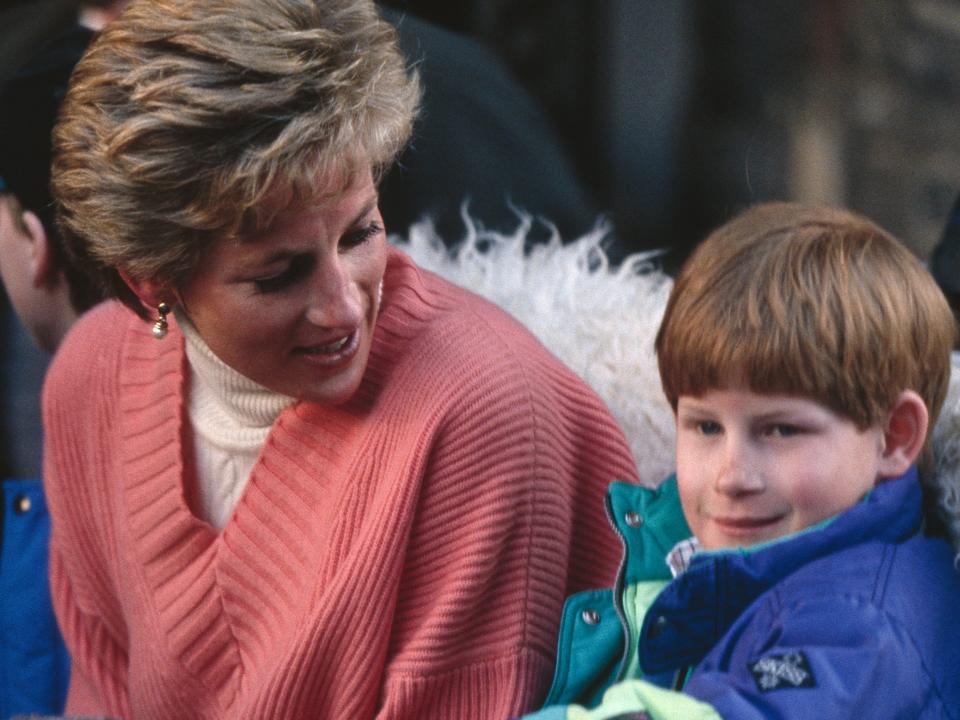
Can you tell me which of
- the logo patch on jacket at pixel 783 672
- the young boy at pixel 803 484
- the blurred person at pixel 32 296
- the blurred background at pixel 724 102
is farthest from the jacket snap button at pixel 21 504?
the blurred background at pixel 724 102

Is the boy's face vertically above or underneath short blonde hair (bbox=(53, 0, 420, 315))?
underneath

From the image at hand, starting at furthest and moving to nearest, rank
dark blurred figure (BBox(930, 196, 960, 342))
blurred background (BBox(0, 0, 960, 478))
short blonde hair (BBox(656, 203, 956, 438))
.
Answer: blurred background (BBox(0, 0, 960, 478)) < dark blurred figure (BBox(930, 196, 960, 342)) < short blonde hair (BBox(656, 203, 956, 438))

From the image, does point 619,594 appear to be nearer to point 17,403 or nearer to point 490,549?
point 490,549

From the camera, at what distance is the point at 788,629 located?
169 cm

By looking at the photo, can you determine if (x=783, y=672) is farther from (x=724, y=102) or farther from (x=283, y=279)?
(x=724, y=102)

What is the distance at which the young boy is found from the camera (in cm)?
166

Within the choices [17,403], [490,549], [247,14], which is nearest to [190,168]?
[247,14]

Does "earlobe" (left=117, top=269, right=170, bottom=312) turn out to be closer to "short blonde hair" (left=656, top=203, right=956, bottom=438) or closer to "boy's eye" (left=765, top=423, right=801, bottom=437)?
"short blonde hair" (left=656, top=203, right=956, bottom=438)

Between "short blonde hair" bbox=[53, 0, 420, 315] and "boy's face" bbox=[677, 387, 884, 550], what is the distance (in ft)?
1.77

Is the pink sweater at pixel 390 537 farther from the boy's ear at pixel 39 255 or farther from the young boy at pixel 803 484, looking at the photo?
the boy's ear at pixel 39 255

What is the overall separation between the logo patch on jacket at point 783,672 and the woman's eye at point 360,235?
28.0 inches

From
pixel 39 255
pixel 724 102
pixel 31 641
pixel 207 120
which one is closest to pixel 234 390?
pixel 207 120

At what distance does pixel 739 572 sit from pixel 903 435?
246 mm

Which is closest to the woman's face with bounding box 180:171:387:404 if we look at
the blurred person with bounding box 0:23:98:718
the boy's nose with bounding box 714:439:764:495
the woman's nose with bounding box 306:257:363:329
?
the woman's nose with bounding box 306:257:363:329
